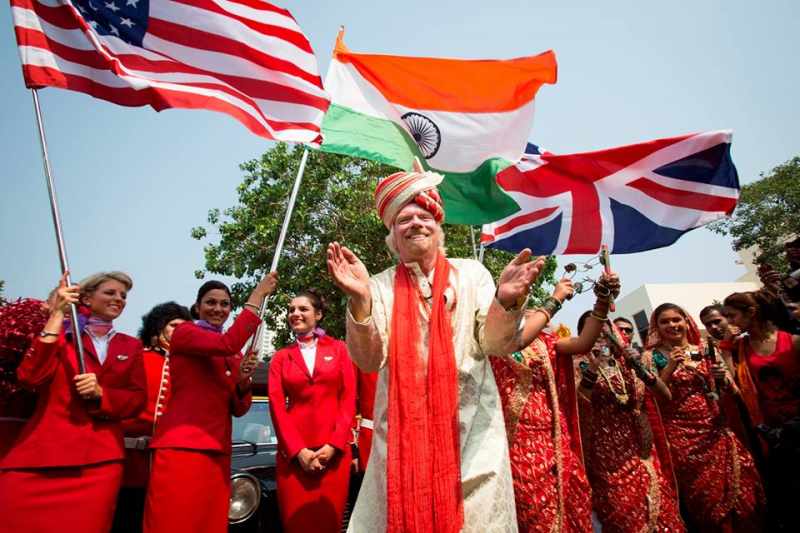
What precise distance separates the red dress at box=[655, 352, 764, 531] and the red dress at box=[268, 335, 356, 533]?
2.62 metres

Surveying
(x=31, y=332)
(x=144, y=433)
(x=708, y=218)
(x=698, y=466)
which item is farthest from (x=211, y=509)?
(x=708, y=218)

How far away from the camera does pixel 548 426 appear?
3.39 m

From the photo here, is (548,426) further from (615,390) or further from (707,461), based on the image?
(707,461)

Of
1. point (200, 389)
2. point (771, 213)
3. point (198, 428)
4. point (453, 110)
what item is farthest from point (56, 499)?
point (771, 213)

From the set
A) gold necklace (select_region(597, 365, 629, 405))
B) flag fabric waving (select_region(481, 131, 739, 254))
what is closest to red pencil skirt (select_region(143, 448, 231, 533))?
gold necklace (select_region(597, 365, 629, 405))

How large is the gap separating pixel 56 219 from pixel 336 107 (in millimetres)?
2246

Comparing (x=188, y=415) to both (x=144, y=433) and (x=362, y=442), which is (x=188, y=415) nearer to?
(x=144, y=433)

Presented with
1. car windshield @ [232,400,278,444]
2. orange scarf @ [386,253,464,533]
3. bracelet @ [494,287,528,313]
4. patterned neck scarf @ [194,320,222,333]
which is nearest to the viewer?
orange scarf @ [386,253,464,533]

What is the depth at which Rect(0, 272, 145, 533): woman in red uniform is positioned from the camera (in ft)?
9.11

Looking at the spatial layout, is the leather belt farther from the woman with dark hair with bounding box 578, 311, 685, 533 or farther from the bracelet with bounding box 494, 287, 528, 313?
the woman with dark hair with bounding box 578, 311, 685, 533

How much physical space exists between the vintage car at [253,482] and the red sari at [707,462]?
123 inches

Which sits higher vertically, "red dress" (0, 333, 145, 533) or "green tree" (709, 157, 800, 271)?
"green tree" (709, 157, 800, 271)

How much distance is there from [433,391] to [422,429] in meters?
0.15

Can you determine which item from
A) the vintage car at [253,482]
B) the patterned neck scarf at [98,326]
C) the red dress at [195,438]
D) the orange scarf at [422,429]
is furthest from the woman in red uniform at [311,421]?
the orange scarf at [422,429]
